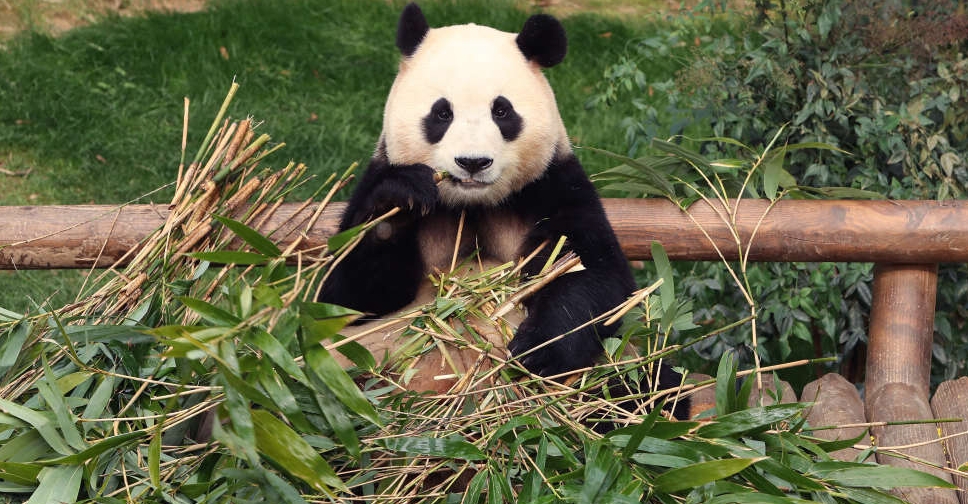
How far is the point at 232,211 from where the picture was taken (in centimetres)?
244

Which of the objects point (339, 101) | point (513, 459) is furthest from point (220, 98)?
point (513, 459)

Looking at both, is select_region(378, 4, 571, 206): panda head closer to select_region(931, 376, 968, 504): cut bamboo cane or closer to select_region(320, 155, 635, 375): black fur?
select_region(320, 155, 635, 375): black fur

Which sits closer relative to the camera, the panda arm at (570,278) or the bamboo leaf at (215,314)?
the bamboo leaf at (215,314)

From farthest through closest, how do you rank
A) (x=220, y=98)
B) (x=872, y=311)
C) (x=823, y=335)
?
(x=220, y=98) < (x=823, y=335) < (x=872, y=311)

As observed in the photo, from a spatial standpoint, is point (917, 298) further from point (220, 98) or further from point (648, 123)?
point (220, 98)

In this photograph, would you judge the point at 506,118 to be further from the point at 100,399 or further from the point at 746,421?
the point at 100,399

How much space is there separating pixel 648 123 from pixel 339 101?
1.96 metres

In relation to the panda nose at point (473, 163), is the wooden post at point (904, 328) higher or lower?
lower

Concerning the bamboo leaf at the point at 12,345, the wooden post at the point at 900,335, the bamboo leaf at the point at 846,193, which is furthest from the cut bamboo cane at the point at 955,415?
the bamboo leaf at the point at 12,345

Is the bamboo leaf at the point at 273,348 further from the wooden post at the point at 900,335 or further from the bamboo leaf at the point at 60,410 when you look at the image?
the wooden post at the point at 900,335

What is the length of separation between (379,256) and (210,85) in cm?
291

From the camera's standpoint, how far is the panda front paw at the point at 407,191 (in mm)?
2057

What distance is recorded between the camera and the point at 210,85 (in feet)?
15.9

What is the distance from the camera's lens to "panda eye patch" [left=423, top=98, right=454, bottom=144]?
2162 mm
